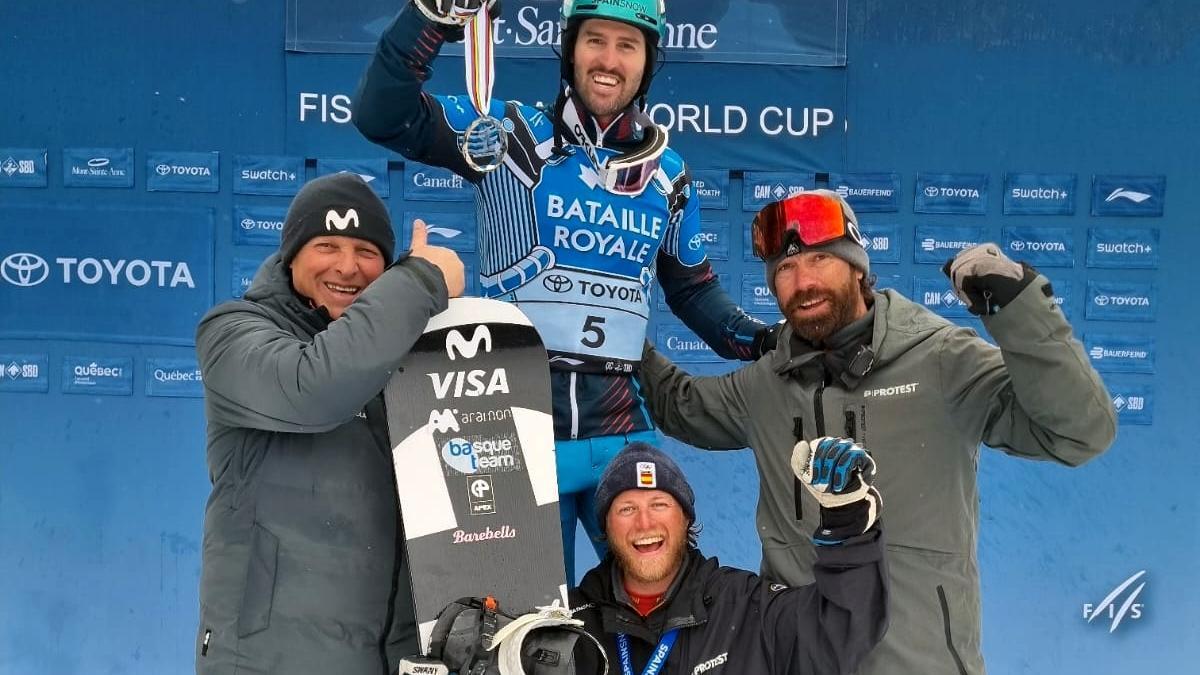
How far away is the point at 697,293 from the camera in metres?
2.88

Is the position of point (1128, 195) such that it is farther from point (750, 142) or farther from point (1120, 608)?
point (1120, 608)

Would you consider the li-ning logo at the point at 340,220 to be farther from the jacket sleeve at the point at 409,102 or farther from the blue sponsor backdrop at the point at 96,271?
the blue sponsor backdrop at the point at 96,271

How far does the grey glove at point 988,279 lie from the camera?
77.6 inches

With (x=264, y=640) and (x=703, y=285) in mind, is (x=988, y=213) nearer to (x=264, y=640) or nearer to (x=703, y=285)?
(x=703, y=285)

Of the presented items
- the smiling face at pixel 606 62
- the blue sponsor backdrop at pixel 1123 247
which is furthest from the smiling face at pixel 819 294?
the blue sponsor backdrop at pixel 1123 247

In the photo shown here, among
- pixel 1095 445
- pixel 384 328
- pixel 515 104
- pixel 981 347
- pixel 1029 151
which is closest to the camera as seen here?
pixel 384 328

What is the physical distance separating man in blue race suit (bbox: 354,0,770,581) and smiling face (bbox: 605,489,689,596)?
222 millimetres

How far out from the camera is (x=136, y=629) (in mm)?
4484

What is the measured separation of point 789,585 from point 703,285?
91 cm

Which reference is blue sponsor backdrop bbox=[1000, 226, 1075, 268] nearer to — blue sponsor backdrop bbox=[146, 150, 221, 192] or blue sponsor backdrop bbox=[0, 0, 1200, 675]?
blue sponsor backdrop bbox=[0, 0, 1200, 675]

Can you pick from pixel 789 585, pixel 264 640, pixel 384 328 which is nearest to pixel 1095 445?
pixel 789 585

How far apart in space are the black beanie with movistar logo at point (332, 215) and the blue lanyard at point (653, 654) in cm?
99

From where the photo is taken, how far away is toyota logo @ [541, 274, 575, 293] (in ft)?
8.26

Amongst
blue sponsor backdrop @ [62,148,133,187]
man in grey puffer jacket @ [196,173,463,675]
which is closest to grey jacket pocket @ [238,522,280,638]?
man in grey puffer jacket @ [196,173,463,675]
